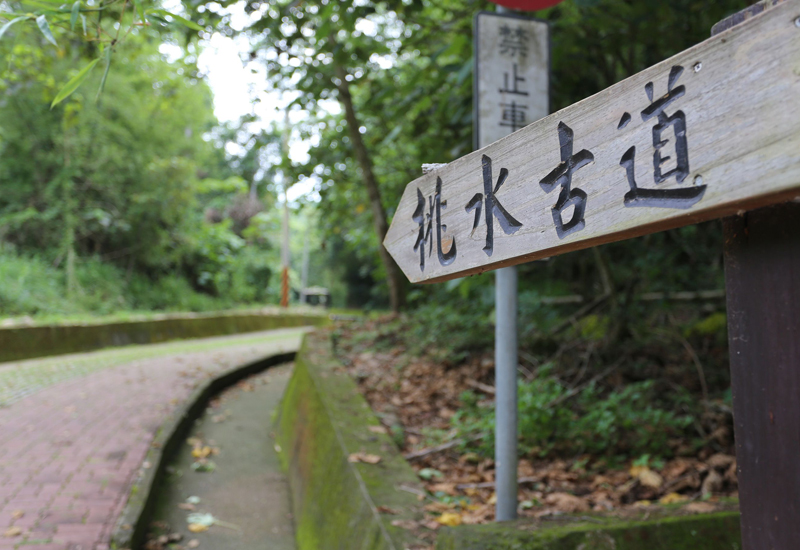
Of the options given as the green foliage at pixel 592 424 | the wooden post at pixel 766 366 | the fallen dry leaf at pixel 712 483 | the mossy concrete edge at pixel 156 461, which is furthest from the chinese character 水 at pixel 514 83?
the mossy concrete edge at pixel 156 461

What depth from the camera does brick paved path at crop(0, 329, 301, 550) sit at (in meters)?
3.45

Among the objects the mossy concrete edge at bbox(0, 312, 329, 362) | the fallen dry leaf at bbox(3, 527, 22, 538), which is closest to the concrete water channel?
the fallen dry leaf at bbox(3, 527, 22, 538)

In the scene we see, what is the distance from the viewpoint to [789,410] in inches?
39.8

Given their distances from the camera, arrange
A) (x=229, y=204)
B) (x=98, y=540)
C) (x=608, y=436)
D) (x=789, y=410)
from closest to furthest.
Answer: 1. (x=789, y=410)
2. (x=98, y=540)
3. (x=608, y=436)
4. (x=229, y=204)

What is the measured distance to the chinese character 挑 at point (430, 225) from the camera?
1432 millimetres

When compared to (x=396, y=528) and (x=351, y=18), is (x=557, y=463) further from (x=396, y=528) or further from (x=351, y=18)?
(x=351, y=18)

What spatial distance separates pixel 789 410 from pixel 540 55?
2.04 metres

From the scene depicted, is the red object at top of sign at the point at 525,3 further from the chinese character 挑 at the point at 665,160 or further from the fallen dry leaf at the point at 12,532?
the fallen dry leaf at the point at 12,532

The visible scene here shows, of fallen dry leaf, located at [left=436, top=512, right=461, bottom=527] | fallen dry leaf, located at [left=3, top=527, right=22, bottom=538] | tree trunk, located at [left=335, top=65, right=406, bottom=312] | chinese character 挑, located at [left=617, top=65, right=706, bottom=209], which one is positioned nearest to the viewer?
chinese character 挑, located at [left=617, top=65, right=706, bottom=209]

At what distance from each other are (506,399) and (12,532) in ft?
9.43

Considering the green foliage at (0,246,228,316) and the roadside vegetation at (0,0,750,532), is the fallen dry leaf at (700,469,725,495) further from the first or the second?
the green foliage at (0,246,228,316)

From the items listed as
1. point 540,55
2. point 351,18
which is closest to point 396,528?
point 540,55

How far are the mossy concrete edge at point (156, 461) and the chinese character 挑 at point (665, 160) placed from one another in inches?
131

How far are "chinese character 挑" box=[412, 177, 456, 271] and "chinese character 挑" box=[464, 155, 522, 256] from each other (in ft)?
0.36
